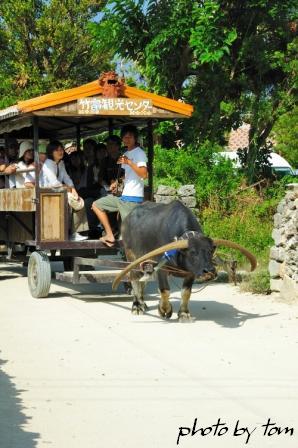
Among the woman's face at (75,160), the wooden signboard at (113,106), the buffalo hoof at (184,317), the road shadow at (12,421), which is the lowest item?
the road shadow at (12,421)

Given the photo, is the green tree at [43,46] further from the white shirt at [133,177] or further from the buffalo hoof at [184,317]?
the buffalo hoof at [184,317]

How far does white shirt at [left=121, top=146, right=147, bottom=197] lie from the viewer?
415 inches

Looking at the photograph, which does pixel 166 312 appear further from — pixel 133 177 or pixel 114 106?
pixel 114 106

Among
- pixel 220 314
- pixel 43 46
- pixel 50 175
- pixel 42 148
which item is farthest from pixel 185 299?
pixel 43 46

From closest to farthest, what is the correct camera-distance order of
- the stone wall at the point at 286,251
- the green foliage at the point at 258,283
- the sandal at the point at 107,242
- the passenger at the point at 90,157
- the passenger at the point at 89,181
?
the stone wall at the point at 286,251, the sandal at the point at 107,242, the green foliage at the point at 258,283, the passenger at the point at 89,181, the passenger at the point at 90,157

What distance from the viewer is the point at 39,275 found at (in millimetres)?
11078

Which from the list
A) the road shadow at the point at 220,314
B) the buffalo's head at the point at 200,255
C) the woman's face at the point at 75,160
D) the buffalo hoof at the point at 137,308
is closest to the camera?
Answer: the buffalo's head at the point at 200,255

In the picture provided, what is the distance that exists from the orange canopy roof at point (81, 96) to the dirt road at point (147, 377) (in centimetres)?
264

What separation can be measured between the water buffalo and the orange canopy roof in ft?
5.74

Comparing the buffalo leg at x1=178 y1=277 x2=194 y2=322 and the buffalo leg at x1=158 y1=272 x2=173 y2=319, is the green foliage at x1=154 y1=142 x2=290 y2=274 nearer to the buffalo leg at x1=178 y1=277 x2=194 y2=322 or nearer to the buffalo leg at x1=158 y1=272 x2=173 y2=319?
the buffalo leg at x1=158 y1=272 x2=173 y2=319

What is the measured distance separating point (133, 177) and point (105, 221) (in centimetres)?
75

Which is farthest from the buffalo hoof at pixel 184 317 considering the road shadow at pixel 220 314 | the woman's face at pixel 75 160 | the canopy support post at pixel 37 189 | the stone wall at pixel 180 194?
the stone wall at pixel 180 194

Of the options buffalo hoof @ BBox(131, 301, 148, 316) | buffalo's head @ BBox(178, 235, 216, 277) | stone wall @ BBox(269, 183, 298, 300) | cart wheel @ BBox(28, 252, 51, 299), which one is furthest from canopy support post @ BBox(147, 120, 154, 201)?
buffalo's head @ BBox(178, 235, 216, 277)

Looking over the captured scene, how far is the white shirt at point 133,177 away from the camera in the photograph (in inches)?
415
